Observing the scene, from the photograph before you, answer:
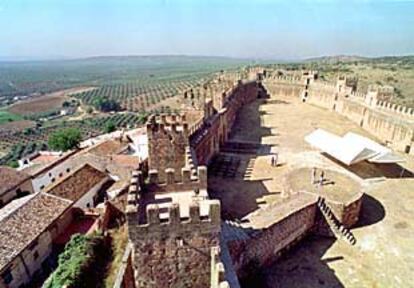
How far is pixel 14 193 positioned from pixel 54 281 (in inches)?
498

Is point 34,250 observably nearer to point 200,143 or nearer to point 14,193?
point 14,193

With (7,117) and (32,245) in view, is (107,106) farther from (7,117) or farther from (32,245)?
(32,245)

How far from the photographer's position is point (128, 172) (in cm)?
2645

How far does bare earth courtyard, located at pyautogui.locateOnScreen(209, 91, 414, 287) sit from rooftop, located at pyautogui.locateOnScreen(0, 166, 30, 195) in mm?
15160

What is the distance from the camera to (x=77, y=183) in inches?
976

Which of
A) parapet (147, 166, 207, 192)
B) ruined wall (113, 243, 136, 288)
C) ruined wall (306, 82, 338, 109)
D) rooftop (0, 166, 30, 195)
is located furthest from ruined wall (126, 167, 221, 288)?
ruined wall (306, 82, 338, 109)

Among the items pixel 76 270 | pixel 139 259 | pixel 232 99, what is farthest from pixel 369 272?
pixel 232 99

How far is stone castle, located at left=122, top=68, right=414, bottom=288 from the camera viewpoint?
830cm

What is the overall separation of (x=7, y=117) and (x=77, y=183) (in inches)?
4413

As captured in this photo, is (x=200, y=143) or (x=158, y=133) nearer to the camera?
(x=158, y=133)

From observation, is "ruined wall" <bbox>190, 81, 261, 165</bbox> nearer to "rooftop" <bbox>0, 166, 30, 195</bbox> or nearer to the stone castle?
the stone castle

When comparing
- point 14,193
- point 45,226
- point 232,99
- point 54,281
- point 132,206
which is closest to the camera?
point 132,206

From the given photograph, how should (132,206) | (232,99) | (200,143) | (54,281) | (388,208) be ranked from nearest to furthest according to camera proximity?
(132,206), (54,281), (388,208), (200,143), (232,99)

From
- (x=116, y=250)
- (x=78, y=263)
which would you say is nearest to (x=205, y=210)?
(x=78, y=263)
